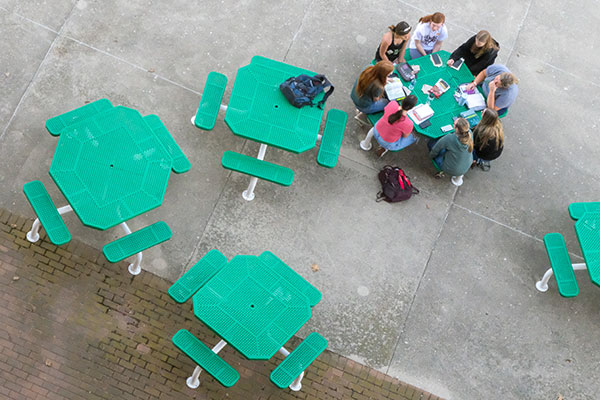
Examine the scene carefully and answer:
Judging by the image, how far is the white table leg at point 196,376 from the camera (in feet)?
22.7

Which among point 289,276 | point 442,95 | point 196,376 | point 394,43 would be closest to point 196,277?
point 289,276

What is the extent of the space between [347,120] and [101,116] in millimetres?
3286

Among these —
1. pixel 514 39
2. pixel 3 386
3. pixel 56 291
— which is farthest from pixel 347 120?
pixel 3 386

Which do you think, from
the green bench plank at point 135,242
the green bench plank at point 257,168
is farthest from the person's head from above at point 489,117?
the green bench plank at point 135,242

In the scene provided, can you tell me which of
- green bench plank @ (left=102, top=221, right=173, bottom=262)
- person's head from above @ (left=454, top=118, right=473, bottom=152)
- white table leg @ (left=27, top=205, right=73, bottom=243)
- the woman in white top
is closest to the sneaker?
the woman in white top

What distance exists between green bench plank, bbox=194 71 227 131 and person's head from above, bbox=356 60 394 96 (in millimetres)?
1675

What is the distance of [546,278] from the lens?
7859 mm

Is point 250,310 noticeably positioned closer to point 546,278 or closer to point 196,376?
point 196,376

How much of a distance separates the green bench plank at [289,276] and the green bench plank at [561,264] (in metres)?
2.97

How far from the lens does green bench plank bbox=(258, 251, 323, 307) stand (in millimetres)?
6713

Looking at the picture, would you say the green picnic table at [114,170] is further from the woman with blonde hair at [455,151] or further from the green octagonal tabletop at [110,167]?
the woman with blonde hair at [455,151]

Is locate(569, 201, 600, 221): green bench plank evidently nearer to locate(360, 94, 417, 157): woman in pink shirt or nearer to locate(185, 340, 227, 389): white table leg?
locate(360, 94, 417, 157): woman in pink shirt

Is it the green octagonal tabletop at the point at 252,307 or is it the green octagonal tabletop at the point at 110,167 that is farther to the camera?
the green octagonal tabletop at the point at 110,167

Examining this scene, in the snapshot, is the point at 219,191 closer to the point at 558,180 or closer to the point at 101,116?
the point at 101,116
